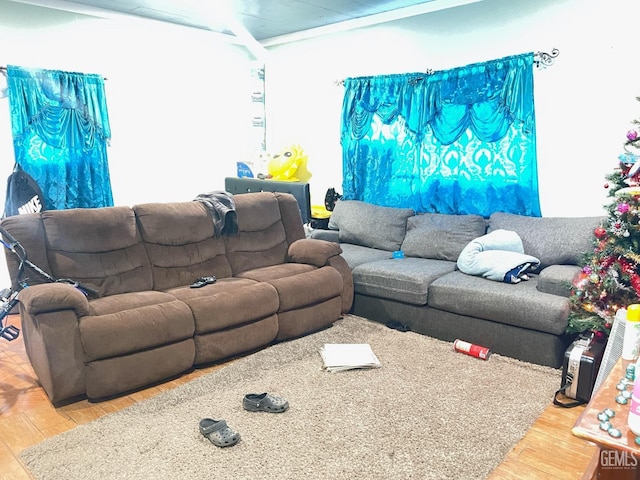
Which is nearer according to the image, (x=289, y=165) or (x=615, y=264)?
(x=615, y=264)

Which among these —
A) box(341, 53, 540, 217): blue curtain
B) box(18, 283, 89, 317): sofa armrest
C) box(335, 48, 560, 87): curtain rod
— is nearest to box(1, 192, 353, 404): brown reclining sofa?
box(18, 283, 89, 317): sofa armrest

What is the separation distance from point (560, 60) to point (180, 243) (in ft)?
9.82

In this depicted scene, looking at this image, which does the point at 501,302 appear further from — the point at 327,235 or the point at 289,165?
the point at 289,165

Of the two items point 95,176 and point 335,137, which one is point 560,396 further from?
point 95,176

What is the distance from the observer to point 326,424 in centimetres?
242

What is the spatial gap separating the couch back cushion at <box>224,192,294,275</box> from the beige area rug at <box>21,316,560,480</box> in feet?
2.68

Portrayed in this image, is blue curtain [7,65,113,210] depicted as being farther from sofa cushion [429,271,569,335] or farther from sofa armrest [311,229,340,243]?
sofa cushion [429,271,569,335]

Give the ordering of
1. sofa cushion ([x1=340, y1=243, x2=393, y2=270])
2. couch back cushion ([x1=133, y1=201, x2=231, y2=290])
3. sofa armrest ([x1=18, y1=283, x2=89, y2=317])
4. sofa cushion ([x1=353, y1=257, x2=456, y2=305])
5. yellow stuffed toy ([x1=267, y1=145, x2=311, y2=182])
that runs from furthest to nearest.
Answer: yellow stuffed toy ([x1=267, y1=145, x2=311, y2=182]) < sofa cushion ([x1=340, y1=243, x2=393, y2=270]) < sofa cushion ([x1=353, y1=257, x2=456, y2=305]) < couch back cushion ([x1=133, y1=201, x2=231, y2=290]) < sofa armrest ([x1=18, y1=283, x2=89, y2=317])

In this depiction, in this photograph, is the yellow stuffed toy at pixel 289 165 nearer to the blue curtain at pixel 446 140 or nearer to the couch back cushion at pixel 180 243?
the blue curtain at pixel 446 140

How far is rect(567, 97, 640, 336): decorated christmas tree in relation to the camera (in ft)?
8.95

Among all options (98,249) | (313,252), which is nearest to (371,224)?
(313,252)

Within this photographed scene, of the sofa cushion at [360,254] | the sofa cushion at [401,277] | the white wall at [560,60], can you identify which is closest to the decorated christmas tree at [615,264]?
the white wall at [560,60]

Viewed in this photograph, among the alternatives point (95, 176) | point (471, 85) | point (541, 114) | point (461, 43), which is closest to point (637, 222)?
point (541, 114)

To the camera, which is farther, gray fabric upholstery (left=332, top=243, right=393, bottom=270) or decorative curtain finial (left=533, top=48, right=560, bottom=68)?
gray fabric upholstery (left=332, top=243, right=393, bottom=270)
